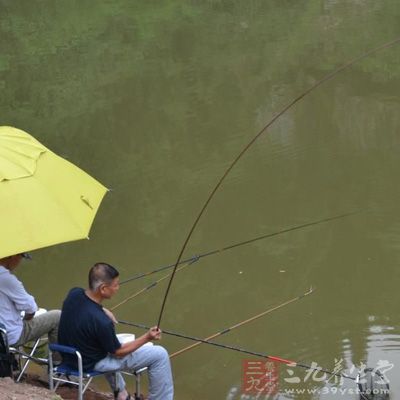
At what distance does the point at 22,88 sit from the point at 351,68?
5.23 metres

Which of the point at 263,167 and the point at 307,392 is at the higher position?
the point at 263,167

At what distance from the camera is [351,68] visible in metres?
11.6

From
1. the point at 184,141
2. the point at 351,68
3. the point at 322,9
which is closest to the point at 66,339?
the point at 184,141

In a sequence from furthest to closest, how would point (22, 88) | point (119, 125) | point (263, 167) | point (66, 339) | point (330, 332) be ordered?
point (22, 88)
point (119, 125)
point (263, 167)
point (330, 332)
point (66, 339)

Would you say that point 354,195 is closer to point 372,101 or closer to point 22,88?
point 372,101

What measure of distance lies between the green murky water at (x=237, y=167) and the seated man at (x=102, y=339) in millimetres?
1150

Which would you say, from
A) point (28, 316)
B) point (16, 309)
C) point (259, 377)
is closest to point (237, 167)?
point (259, 377)

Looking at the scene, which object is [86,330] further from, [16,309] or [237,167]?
[237,167]

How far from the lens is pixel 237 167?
8.31 meters

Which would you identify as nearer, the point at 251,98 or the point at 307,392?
the point at 307,392

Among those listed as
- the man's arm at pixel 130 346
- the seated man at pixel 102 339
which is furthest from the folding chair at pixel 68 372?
the man's arm at pixel 130 346

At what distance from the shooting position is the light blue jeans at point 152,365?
12.2ft

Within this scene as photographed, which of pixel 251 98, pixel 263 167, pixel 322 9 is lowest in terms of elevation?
pixel 263 167

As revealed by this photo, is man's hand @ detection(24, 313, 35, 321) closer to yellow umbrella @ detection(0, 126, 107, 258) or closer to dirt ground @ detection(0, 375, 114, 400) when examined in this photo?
dirt ground @ detection(0, 375, 114, 400)
